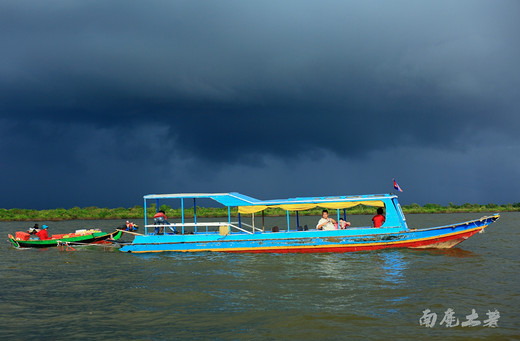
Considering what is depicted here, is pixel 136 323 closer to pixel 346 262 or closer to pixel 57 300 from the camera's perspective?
pixel 57 300

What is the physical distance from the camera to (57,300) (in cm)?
1170

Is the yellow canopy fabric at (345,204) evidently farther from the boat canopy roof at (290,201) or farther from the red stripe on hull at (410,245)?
the red stripe on hull at (410,245)

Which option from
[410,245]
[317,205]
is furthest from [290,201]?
[410,245]

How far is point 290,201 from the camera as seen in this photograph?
1950 centimetres

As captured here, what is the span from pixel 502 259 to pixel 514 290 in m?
6.82

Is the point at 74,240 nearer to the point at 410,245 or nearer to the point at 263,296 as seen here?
the point at 263,296

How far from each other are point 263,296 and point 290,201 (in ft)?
27.2

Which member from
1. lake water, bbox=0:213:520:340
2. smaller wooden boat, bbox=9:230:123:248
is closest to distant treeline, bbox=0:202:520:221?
smaller wooden boat, bbox=9:230:123:248

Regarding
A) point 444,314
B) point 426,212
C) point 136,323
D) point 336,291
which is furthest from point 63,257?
point 426,212

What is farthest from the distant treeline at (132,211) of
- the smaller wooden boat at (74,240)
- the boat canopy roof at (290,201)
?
the boat canopy roof at (290,201)

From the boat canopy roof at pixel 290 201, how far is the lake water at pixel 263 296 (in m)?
2.32

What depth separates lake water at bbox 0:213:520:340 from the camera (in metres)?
8.66

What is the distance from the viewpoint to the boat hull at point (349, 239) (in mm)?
18828

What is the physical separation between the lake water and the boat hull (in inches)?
17.5
